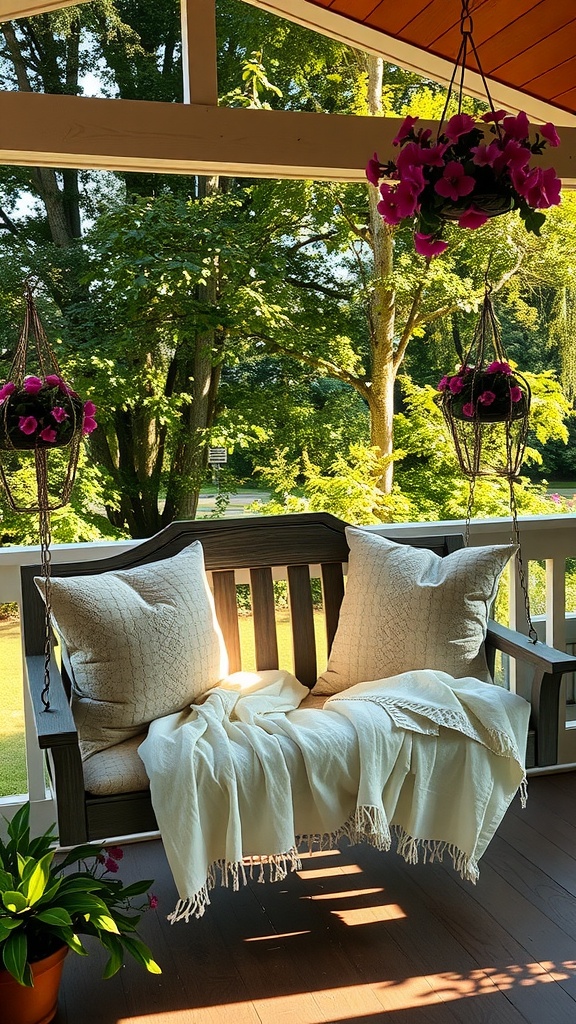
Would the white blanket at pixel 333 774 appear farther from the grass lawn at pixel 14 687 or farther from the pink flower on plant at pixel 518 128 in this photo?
the grass lawn at pixel 14 687

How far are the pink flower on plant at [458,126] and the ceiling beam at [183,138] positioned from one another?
3.21 feet

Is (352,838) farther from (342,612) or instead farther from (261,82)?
(261,82)

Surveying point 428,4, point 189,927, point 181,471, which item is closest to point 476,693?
point 189,927

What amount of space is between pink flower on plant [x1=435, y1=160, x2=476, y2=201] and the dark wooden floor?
5.50 feet

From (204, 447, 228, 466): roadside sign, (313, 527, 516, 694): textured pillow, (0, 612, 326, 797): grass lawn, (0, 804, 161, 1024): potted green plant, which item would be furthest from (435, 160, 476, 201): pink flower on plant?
(204, 447, 228, 466): roadside sign

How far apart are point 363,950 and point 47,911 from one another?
786mm

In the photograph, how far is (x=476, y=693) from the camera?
A: 7.70 feet

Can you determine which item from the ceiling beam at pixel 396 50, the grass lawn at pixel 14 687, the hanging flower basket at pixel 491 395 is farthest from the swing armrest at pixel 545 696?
the grass lawn at pixel 14 687

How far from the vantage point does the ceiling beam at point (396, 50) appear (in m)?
2.94

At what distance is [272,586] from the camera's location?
2.77 m

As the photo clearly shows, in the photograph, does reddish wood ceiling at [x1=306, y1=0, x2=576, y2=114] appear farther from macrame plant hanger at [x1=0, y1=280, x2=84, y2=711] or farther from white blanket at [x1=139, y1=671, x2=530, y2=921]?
white blanket at [x1=139, y1=671, x2=530, y2=921]

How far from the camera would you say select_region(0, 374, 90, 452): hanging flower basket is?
2287 mm

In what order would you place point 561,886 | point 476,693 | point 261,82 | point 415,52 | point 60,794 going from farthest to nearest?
point 261,82
point 415,52
point 561,886
point 476,693
point 60,794

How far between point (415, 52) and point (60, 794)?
2497 mm
